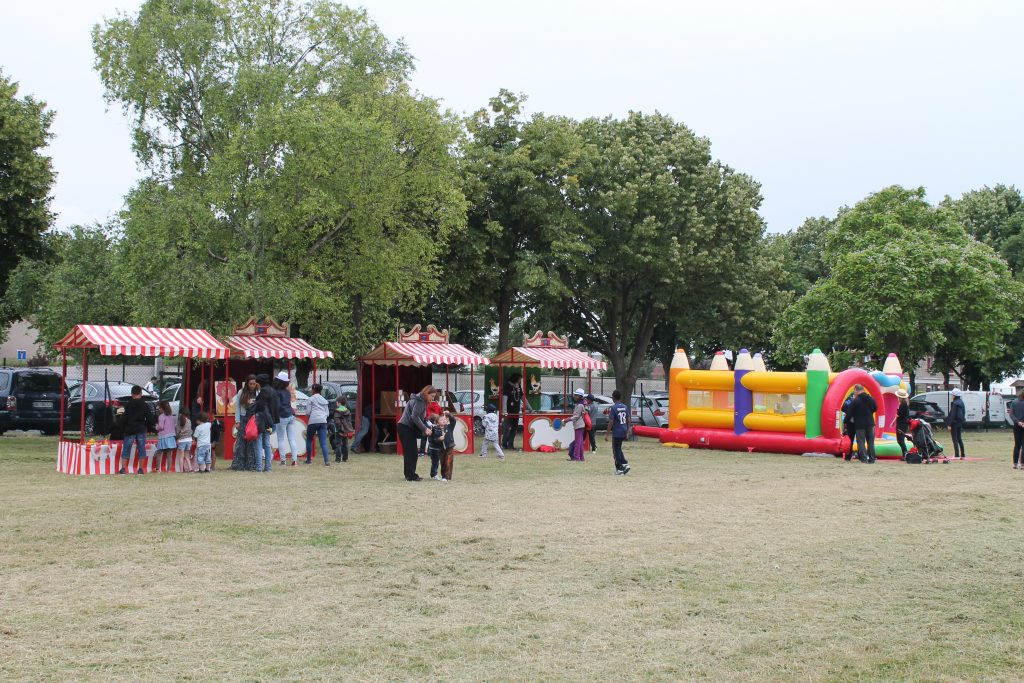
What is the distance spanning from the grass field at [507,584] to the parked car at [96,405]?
5.98 meters

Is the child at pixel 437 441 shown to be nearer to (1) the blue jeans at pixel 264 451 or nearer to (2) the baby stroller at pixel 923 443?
(1) the blue jeans at pixel 264 451

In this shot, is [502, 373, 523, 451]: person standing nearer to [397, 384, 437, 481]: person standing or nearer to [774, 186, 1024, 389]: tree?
[397, 384, 437, 481]: person standing

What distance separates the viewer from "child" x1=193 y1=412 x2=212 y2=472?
19906mm

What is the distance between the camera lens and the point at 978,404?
41469 mm

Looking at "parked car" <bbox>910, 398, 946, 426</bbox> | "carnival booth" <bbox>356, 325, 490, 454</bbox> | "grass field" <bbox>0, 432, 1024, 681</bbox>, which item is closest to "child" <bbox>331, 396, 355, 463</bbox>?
"carnival booth" <bbox>356, 325, 490, 454</bbox>

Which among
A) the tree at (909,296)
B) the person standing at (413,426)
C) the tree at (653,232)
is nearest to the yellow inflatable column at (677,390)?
the tree at (653,232)

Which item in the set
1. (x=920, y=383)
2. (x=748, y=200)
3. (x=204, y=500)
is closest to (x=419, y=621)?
(x=204, y=500)

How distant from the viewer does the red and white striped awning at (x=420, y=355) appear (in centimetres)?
2478

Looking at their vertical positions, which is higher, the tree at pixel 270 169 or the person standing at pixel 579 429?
the tree at pixel 270 169

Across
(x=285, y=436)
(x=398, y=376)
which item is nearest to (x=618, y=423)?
(x=285, y=436)

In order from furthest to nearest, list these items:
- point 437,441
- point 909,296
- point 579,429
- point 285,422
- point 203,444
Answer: point 909,296 → point 579,429 → point 285,422 → point 203,444 → point 437,441

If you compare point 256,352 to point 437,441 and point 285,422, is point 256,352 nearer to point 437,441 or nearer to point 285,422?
point 285,422

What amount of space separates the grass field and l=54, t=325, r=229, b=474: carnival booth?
2626mm

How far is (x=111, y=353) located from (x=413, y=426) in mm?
5850
